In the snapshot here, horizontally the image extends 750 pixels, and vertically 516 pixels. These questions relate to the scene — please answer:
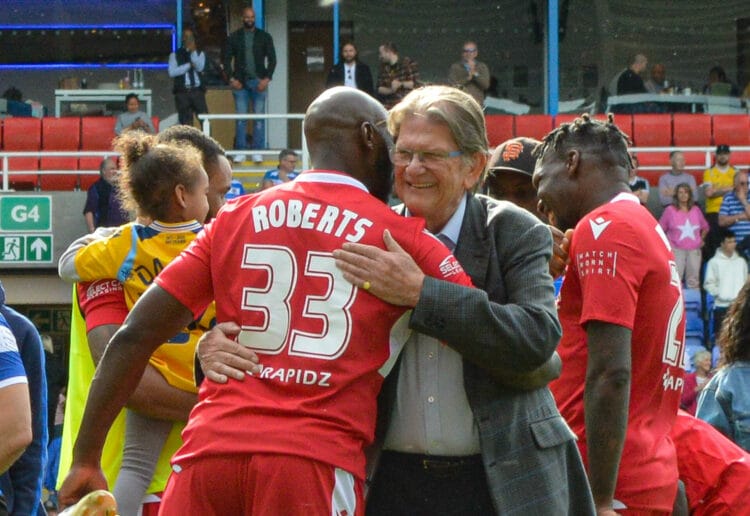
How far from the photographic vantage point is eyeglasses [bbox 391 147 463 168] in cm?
289

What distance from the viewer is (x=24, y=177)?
59.1ft

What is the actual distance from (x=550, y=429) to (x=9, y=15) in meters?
22.4

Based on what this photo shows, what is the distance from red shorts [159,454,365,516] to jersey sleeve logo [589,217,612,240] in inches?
41.3

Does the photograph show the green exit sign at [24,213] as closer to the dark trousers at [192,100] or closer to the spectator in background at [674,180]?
the dark trousers at [192,100]

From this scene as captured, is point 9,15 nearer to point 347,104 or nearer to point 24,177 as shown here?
point 24,177

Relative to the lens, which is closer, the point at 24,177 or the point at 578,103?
the point at 24,177

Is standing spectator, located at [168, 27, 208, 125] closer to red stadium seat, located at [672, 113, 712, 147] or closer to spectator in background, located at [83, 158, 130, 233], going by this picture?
spectator in background, located at [83, 158, 130, 233]

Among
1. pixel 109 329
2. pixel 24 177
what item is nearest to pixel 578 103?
pixel 24 177

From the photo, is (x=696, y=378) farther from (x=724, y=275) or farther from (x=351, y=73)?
(x=351, y=73)

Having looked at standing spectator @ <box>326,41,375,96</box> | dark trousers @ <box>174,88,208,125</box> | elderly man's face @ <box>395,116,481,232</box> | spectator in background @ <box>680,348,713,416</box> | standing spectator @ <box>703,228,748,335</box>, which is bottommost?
spectator in background @ <box>680,348,713,416</box>

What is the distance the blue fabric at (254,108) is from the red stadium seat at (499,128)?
3.17 meters

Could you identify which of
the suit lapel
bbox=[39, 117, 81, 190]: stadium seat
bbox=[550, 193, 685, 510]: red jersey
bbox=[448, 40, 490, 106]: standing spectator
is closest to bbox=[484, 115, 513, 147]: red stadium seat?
bbox=[448, 40, 490, 106]: standing spectator

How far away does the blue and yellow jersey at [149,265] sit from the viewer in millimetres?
3883

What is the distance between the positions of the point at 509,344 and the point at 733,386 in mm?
2113
